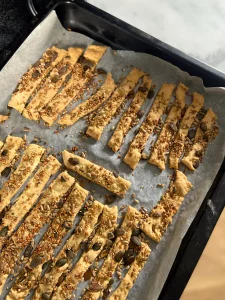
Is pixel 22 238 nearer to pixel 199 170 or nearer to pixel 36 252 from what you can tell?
pixel 36 252

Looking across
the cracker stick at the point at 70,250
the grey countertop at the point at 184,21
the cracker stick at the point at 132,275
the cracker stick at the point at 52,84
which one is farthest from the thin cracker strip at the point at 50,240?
the grey countertop at the point at 184,21


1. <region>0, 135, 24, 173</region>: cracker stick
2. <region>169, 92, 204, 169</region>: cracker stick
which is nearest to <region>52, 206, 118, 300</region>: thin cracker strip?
<region>169, 92, 204, 169</region>: cracker stick

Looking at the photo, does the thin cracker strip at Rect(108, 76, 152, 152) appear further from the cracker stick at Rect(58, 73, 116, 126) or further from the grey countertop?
the grey countertop

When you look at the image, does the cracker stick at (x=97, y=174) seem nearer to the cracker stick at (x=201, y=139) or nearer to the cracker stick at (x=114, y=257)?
the cracker stick at (x=114, y=257)

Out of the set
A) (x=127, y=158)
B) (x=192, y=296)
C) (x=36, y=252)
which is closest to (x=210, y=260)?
(x=192, y=296)

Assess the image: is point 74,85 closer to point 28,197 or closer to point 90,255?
point 28,197
